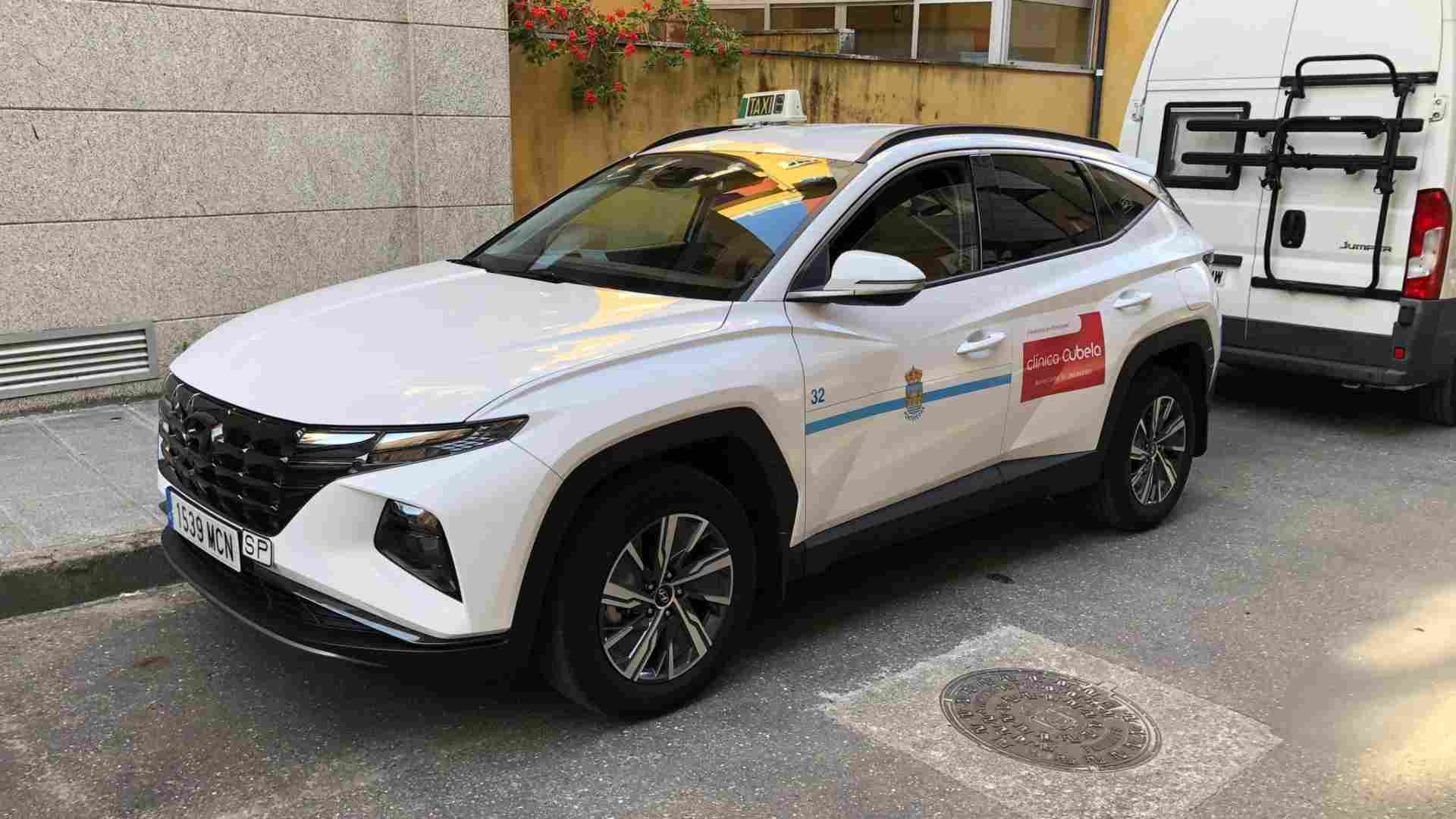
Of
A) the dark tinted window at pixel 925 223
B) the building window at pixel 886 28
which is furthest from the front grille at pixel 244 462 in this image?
the building window at pixel 886 28

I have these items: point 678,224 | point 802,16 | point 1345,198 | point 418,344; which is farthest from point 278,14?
point 802,16

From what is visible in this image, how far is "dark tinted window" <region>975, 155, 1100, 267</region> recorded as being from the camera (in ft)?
15.8

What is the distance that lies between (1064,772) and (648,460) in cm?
151

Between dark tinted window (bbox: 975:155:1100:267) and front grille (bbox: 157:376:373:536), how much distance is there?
8.68 ft

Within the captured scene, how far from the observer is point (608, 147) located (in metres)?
9.04

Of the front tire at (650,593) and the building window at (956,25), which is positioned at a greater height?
the building window at (956,25)

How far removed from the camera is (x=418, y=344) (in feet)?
11.9

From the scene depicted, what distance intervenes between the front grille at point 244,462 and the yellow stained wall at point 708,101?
17.0 ft

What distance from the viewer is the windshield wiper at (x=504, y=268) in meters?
4.45

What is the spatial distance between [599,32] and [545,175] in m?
1.05

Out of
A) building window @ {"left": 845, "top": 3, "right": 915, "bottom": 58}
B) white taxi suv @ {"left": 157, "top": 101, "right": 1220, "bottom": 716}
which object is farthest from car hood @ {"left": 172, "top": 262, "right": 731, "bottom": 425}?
building window @ {"left": 845, "top": 3, "right": 915, "bottom": 58}

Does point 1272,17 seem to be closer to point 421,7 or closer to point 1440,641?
point 1440,641

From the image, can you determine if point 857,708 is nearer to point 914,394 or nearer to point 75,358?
point 914,394

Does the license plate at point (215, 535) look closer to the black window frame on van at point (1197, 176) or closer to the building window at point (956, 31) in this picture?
the black window frame on van at point (1197, 176)
